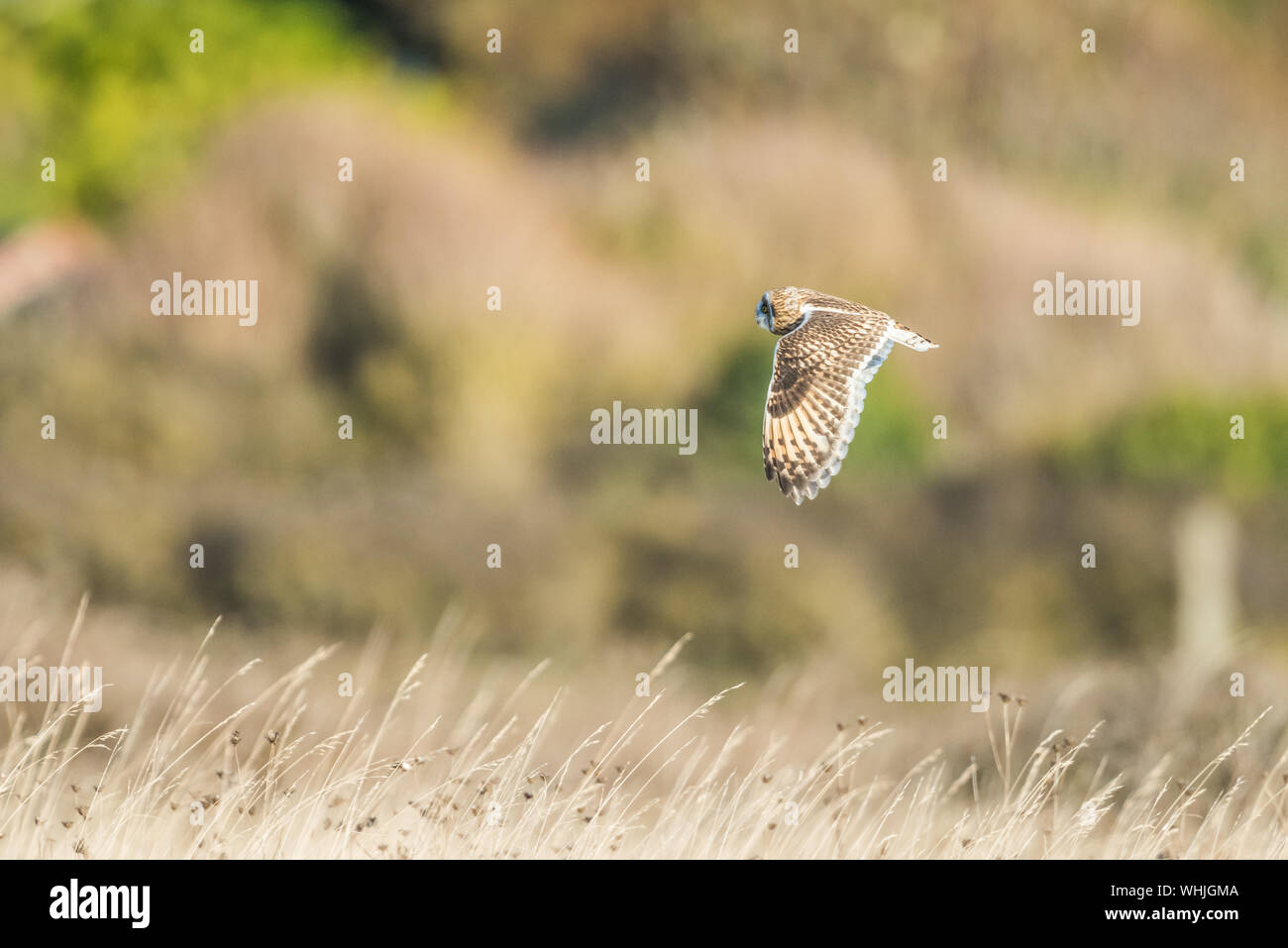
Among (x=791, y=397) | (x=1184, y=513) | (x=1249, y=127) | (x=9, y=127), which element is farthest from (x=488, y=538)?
(x=1249, y=127)

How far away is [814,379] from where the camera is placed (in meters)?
3.24

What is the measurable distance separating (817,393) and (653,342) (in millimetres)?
11022

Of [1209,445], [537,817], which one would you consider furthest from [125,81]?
[537,817]

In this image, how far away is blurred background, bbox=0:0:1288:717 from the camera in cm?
1117

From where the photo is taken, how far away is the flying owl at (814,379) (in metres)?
3.11

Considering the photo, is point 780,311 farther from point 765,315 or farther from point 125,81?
point 125,81

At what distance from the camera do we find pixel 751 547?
11273mm

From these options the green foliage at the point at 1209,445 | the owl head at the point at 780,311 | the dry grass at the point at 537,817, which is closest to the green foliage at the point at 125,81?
the green foliage at the point at 1209,445

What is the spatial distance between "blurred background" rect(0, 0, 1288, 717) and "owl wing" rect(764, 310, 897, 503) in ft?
21.7

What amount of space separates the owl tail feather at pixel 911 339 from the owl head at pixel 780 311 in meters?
0.23

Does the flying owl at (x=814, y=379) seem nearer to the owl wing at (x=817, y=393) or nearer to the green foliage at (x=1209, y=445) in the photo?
the owl wing at (x=817, y=393)

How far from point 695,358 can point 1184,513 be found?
4661mm

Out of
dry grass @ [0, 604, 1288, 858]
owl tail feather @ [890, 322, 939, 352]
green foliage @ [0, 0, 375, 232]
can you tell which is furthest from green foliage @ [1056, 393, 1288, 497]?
green foliage @ [0, 0, 375, 232]

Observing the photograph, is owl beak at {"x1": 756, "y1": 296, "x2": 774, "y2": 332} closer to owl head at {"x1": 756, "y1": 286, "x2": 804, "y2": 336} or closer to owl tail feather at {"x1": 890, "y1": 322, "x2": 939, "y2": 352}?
owl head at {"x1": 756, "y1": 286, "x2": 804, "y2": 336}
